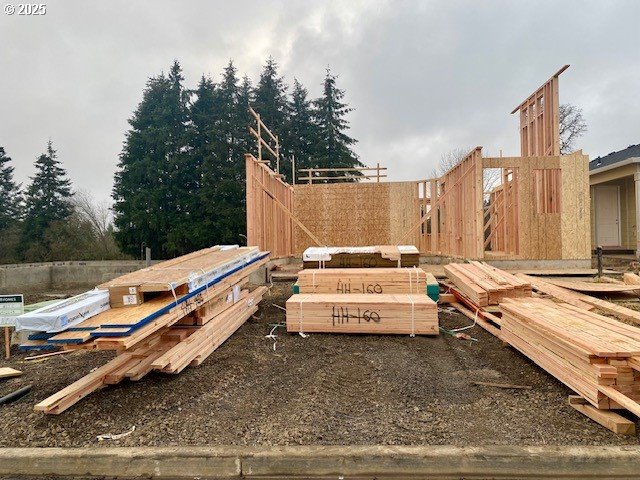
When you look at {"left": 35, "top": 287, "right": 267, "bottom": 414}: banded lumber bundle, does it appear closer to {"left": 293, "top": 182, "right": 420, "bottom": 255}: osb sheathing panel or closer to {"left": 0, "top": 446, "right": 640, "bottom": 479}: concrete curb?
{"left": 0, "top": 446, "right": 640, "bottom": 479}: concrete curb

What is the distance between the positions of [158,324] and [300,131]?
29165mm

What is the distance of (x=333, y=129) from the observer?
100ft

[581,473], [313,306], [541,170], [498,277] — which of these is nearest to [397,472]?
[581,473]

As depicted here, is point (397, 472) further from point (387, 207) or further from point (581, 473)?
point (387, 207)

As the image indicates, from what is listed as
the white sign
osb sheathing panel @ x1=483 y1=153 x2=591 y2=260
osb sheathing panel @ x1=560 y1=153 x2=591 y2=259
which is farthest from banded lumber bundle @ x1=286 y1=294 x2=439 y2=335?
osb sheathing panel @ x1=560 y1=153 x2=591 y2=259

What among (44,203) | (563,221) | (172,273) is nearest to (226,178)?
(44,203)

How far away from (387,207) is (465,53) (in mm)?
8977

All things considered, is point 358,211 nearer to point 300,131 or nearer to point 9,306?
point 9,306

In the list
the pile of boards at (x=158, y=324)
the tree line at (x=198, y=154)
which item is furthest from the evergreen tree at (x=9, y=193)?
the pile of boards at (x=158, y=324)

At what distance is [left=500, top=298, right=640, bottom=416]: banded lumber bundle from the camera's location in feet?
10.4

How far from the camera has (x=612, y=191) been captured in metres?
17.0

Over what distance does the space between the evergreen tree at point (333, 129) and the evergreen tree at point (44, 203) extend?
21.2 meters

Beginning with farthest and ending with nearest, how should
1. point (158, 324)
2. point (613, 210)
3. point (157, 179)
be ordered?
point (157, 179)
point (613, 210)
point (158, 324)

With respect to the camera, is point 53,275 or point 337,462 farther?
point 53,275
